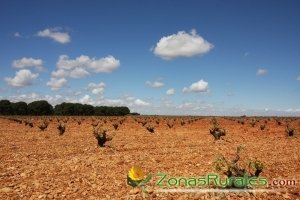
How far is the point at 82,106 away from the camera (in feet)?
467

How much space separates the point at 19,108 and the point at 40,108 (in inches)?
297

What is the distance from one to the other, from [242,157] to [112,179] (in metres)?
7.28

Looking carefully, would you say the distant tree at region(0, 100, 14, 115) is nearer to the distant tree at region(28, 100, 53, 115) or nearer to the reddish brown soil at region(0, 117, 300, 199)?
the distant tree at region(28, 100, 53, 115)

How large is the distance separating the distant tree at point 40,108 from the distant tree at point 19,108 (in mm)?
1568

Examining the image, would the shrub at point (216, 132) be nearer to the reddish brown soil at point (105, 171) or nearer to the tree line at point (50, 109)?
the reddish brown soil at point (105, 171)

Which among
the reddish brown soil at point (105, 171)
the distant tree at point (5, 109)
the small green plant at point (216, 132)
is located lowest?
the reddish brown soil at point (105, 171)

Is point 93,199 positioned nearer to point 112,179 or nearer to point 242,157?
point 112,179

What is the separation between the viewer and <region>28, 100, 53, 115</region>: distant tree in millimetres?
132750

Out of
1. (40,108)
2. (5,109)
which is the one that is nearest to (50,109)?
(40,108)

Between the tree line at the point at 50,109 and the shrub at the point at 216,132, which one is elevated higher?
the tree line at the point at 50,109

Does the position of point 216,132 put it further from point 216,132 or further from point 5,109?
point 5,109

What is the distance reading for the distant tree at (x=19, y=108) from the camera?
439ft

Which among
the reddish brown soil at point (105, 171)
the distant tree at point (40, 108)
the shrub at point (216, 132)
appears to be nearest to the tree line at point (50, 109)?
the distant tree at point (40, 108)

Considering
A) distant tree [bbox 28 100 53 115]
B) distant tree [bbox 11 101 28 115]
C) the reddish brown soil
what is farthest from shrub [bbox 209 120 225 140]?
distant tree [bbox 11 101 28 115]
